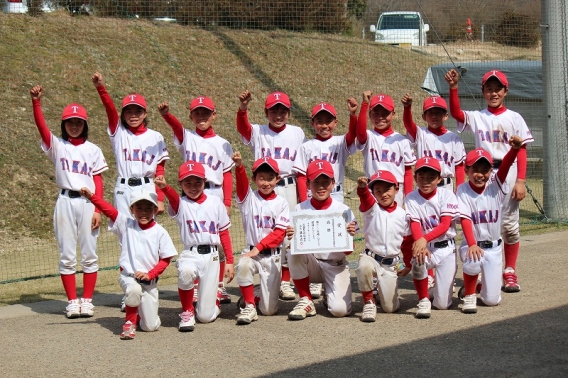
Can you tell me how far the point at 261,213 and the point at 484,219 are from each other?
1.88 meters

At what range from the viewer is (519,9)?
1301cm

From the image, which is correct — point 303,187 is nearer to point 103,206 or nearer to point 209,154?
point 209,154

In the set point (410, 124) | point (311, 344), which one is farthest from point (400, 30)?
point (311, 344)

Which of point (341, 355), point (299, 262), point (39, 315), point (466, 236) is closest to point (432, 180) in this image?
point (466, 236)

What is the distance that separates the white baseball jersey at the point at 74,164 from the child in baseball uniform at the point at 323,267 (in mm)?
1815

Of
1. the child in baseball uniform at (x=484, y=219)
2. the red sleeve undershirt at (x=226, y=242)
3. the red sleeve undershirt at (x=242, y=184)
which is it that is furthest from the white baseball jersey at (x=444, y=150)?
the red sleeve undershirt at (x=226, y=242)

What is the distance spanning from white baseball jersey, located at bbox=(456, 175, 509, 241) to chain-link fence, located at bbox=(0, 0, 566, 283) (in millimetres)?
4805

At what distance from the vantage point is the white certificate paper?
6.63 metres

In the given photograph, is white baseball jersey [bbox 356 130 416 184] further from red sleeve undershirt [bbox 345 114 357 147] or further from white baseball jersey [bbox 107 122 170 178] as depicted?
white baseball jersey [bbox 107 122 170 178]

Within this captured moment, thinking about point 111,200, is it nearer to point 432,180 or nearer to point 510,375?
point 432,180

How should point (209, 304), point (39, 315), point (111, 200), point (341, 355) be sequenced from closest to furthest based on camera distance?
1. point (341, 355)
2. point (209, 304)
3. point (39, 315)
4. point (111, 200)

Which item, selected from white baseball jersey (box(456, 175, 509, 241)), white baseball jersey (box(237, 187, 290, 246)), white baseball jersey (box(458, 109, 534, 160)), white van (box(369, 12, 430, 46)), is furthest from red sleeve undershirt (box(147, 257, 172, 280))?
white van (box(369, 12, 430, 46))

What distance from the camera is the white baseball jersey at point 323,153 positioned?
7520 mm

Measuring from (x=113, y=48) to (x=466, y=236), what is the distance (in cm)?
1105
